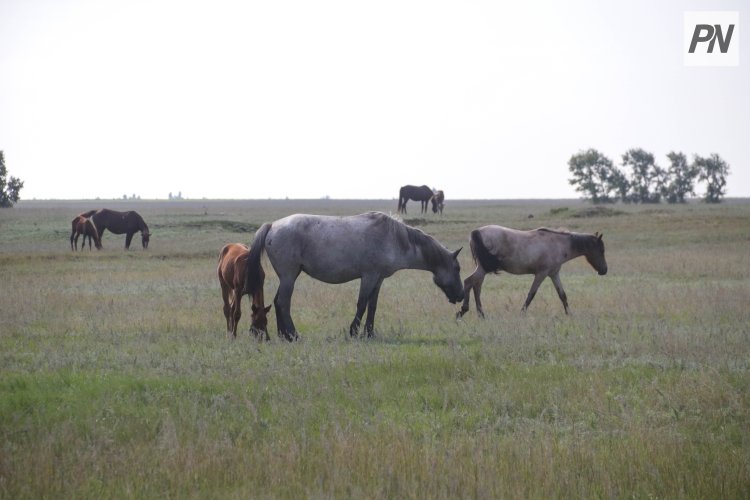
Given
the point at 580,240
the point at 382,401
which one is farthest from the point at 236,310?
the point at 580,240

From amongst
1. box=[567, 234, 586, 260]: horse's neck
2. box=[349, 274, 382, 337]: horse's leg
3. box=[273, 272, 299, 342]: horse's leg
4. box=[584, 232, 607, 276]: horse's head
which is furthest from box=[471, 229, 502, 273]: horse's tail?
box=[273, 272, 299, 342]: horse's leg

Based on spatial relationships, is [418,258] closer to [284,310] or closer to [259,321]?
[284,310]

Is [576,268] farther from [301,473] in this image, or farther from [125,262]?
[301,473]

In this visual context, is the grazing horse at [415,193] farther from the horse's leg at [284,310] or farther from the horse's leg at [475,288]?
the horse's leg at [284,310]

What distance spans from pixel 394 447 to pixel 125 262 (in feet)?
76.8

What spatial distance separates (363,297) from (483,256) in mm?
4249

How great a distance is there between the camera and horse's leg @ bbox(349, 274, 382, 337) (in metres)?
13.0

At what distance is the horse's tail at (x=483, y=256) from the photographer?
16656 mm

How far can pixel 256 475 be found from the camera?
260 inches

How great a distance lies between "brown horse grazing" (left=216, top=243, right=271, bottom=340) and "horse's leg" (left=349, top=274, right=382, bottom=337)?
1.38m

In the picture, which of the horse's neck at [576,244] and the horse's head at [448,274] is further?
the horse's neck at [576,244]

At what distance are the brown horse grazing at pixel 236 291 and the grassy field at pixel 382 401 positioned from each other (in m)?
0.29

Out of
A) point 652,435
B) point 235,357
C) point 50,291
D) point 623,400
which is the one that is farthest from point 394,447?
point 50,291

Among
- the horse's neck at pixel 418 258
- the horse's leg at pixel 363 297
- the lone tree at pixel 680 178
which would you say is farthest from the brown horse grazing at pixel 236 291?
the lone tree at pixel 680 178
